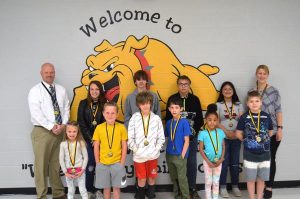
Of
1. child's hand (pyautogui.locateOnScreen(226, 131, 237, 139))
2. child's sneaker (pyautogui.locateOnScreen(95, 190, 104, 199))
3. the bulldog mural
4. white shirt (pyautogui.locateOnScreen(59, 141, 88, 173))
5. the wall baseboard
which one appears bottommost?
the wall baseboard

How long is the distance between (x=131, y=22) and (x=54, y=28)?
1012 millimetres

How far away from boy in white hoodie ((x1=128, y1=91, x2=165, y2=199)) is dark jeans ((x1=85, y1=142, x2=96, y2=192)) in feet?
2.12

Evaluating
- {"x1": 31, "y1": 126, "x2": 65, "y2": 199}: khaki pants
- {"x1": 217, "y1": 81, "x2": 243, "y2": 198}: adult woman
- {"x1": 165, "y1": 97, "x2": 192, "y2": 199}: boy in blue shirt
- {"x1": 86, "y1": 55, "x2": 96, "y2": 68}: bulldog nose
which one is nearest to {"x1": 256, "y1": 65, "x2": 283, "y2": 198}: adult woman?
{"x1": 217, "y1": 81, "x2": 243, "y2": 198}: adult woman

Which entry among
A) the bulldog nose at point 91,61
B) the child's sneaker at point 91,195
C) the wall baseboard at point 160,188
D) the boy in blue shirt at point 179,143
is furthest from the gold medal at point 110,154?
the bulldog nose at point 91,61

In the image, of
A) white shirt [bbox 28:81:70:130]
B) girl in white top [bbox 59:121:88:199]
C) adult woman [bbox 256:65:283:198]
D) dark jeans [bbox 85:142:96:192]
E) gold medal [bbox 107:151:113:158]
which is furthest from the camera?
adult woman [bbox 256:65:283:198]

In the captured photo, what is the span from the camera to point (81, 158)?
3396 mm

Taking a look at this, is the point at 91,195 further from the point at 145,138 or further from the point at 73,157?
the point at 145,138

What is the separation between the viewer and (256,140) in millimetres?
3256

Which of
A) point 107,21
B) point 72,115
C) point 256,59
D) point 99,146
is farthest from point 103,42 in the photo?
point 256,59

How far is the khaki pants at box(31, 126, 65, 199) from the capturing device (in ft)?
11.7

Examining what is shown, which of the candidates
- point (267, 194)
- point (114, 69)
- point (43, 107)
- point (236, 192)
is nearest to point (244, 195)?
point (236, 192)

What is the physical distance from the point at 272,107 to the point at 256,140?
28.6 inches

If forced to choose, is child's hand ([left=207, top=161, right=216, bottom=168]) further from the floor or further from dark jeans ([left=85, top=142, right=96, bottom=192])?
dark jeans ([left=85, top=142, right=96, bottom=192])

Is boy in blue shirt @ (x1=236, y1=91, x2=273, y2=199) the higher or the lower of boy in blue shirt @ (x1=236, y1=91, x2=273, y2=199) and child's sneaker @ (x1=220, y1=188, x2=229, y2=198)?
the higher
